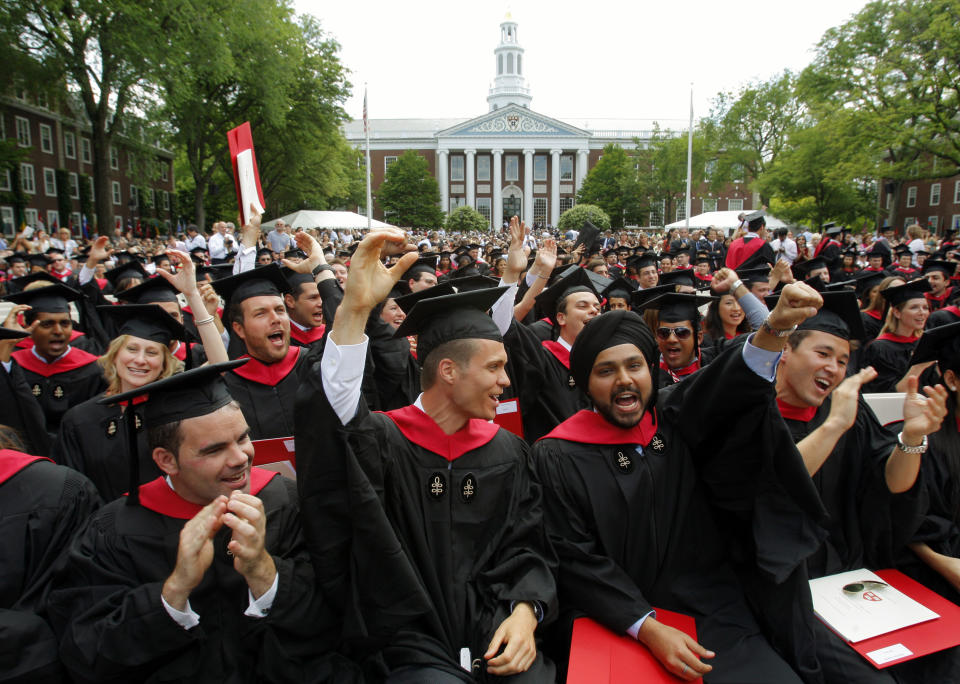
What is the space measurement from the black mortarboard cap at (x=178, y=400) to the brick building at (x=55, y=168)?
3094 cm

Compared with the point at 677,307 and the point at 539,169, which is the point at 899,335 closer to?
the point at 677,307

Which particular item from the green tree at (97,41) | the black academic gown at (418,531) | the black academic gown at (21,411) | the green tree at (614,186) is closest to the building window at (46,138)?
the green tree at (97,41)

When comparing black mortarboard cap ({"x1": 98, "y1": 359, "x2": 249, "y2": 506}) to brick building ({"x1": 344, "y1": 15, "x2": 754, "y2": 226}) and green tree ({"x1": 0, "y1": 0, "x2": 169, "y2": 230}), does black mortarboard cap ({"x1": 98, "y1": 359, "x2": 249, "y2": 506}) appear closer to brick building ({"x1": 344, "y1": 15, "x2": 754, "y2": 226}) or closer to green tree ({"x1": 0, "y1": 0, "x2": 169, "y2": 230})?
green tree ({"x1": 0, "y1": 0, "x2": 169, "y2": 230})

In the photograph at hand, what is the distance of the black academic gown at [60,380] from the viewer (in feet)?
15.9

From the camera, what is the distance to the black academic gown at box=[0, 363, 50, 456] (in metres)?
3.96

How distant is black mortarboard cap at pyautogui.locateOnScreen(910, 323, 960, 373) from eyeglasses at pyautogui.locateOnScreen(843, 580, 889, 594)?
133 centimetres

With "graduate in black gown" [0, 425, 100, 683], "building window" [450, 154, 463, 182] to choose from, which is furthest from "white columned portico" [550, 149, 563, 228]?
"graduate in black gown" [0, 425, 100, 683]

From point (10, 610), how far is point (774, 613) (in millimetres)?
3166

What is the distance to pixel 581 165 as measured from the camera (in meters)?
Result: 80.1

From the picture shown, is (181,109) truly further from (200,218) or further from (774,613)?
(774,613)

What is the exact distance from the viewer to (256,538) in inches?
83.5

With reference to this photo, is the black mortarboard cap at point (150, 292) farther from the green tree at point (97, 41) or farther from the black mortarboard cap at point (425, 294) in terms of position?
the green tree at point (97, 41)

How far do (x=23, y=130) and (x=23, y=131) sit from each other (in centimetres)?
6

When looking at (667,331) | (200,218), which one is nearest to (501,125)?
(200,218)
